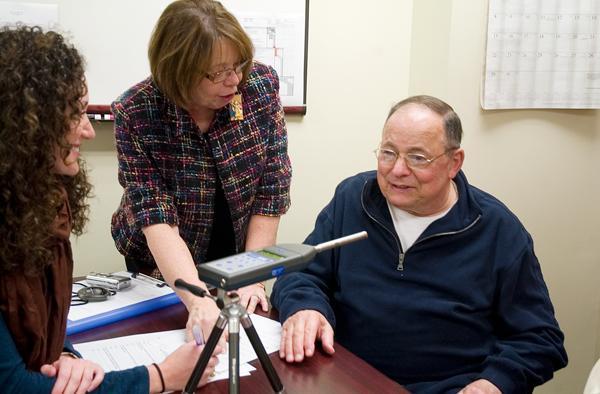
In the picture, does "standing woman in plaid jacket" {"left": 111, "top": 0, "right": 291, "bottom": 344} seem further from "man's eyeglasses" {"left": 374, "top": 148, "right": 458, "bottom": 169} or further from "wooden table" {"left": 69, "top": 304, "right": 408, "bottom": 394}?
A: "man's eyeglasses" {"left": 374, "top": 148, "right": 458, "bottom": 169}

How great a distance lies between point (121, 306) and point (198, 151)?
1.53ft

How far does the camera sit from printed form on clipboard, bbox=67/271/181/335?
1.34 metres

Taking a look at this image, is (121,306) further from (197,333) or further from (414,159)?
(414,159)

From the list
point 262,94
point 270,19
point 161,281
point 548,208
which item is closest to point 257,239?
point 161,281

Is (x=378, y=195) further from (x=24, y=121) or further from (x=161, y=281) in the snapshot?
(x=24, y=121)

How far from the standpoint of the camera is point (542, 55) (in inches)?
96.4

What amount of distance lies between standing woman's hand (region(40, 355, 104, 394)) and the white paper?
13 cm

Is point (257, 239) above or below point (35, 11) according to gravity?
below

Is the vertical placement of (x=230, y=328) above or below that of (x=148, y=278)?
above

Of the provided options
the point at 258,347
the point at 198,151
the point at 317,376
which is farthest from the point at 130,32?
the point at 258,347

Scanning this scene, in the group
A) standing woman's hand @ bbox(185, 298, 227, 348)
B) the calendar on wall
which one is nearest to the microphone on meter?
standing woman's hand @ bbox(185, 298, 227, 348)

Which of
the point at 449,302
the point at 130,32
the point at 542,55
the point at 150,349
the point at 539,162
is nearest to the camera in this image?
the point at 150,349

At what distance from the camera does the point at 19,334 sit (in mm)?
946

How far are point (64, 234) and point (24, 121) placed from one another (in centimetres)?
25
